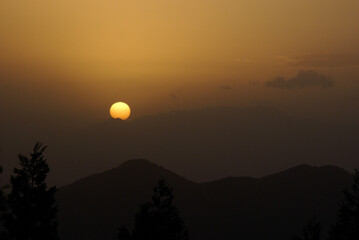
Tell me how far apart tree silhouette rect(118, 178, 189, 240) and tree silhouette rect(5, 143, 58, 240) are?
11.2 metres

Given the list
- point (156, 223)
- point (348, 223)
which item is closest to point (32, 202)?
point (156, 223)

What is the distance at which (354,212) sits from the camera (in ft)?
160

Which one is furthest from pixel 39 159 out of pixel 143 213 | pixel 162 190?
pixel 162 190

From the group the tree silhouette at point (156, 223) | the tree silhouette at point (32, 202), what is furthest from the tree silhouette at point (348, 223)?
the tree silhouette at point (32, 202)

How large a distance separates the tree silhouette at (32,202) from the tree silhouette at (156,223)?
11.2 m

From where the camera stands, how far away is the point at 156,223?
51.3 metres

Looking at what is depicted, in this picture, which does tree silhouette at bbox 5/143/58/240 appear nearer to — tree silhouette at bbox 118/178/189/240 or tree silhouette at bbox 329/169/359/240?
tree silhouette at bbox 118/178/189/240

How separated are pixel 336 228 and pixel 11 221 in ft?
83.4

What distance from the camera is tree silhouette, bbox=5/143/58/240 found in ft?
128

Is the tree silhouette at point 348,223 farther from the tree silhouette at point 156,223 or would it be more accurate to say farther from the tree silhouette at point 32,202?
the tree silhouette at point 32,202

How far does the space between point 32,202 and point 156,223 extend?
14.1 meters

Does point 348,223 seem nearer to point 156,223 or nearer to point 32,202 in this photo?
point 156,223

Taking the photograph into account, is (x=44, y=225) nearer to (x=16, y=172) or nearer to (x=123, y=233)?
(x=16, y=172)

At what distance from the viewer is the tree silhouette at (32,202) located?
39.0m
